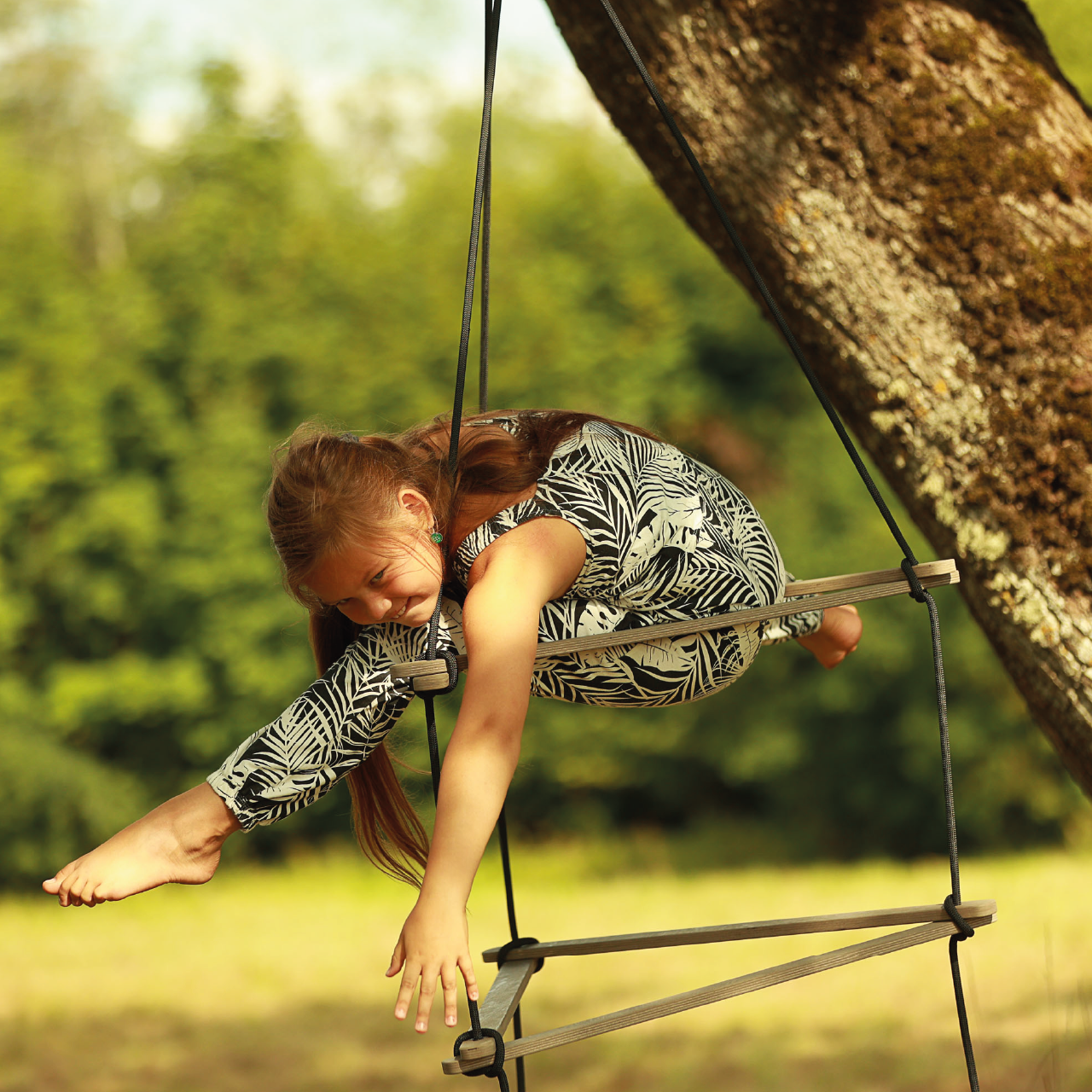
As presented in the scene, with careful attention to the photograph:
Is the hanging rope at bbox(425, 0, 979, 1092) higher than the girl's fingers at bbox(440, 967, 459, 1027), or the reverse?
the hanging rope at bbox(425, 0, 979, 1092)

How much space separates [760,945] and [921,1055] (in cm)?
180

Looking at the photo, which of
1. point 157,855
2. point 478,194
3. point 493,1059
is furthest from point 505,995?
point 478,194

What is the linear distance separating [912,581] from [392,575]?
654mm

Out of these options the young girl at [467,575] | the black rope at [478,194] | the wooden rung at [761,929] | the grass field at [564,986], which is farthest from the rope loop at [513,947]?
the grass field at [564,986]

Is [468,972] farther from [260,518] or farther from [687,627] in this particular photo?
[260,518]

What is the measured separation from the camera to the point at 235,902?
7391mm

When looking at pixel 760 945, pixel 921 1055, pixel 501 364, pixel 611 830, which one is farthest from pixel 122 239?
pixel 921 1055

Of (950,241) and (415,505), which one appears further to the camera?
(950,241)

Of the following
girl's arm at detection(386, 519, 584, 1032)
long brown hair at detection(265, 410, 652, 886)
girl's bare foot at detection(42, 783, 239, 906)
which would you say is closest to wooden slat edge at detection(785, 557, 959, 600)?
long brown hair at detection(265, 410, 652, 886)

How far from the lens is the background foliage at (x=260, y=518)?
7082mm

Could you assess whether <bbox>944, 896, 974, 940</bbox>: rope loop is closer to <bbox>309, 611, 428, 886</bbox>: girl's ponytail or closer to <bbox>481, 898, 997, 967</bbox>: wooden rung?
<bbox>481, 898, 997, 967</bbox>: wooden rung

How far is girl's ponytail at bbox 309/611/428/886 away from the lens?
1.85m

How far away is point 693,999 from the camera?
1390 mm

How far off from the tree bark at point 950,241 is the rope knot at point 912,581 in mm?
365
